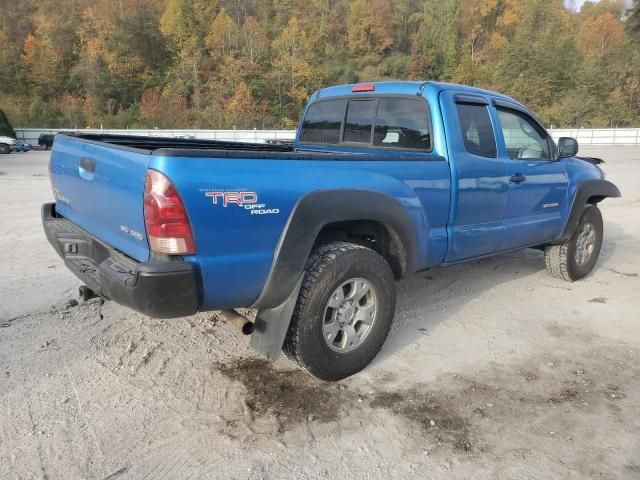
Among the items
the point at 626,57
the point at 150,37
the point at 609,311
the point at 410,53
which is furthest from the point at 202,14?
the point at 609,311

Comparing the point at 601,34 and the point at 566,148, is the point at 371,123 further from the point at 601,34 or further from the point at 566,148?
the point at 601,34

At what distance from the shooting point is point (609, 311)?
15.4 feet

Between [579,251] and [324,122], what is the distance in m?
3.14

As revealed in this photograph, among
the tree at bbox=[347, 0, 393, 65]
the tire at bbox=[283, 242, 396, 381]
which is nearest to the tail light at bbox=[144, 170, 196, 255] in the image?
the tire at bbox=[283, 242, 396, 381]

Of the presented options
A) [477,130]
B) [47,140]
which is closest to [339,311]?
[477,130]

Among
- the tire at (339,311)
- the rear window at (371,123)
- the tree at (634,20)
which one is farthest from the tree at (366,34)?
the tire at (339,311)

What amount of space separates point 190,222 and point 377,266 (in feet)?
4.42

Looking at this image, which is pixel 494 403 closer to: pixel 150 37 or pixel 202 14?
pixel 150 37

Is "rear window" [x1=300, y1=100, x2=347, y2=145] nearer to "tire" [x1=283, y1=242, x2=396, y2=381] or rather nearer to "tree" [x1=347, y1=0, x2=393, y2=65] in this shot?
"tire" [x1=283, y1=242, x2=396, y2=381]

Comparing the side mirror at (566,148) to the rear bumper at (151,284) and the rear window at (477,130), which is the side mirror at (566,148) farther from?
the rear bumper at (151,284)

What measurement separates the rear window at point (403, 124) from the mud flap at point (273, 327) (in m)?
1.66

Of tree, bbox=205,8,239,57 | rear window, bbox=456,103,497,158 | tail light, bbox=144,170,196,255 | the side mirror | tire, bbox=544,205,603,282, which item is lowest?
tire, bbox=544,205,603,282

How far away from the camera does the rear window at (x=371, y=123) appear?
4.04 meters

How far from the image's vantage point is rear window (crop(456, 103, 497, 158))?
13.3ft
